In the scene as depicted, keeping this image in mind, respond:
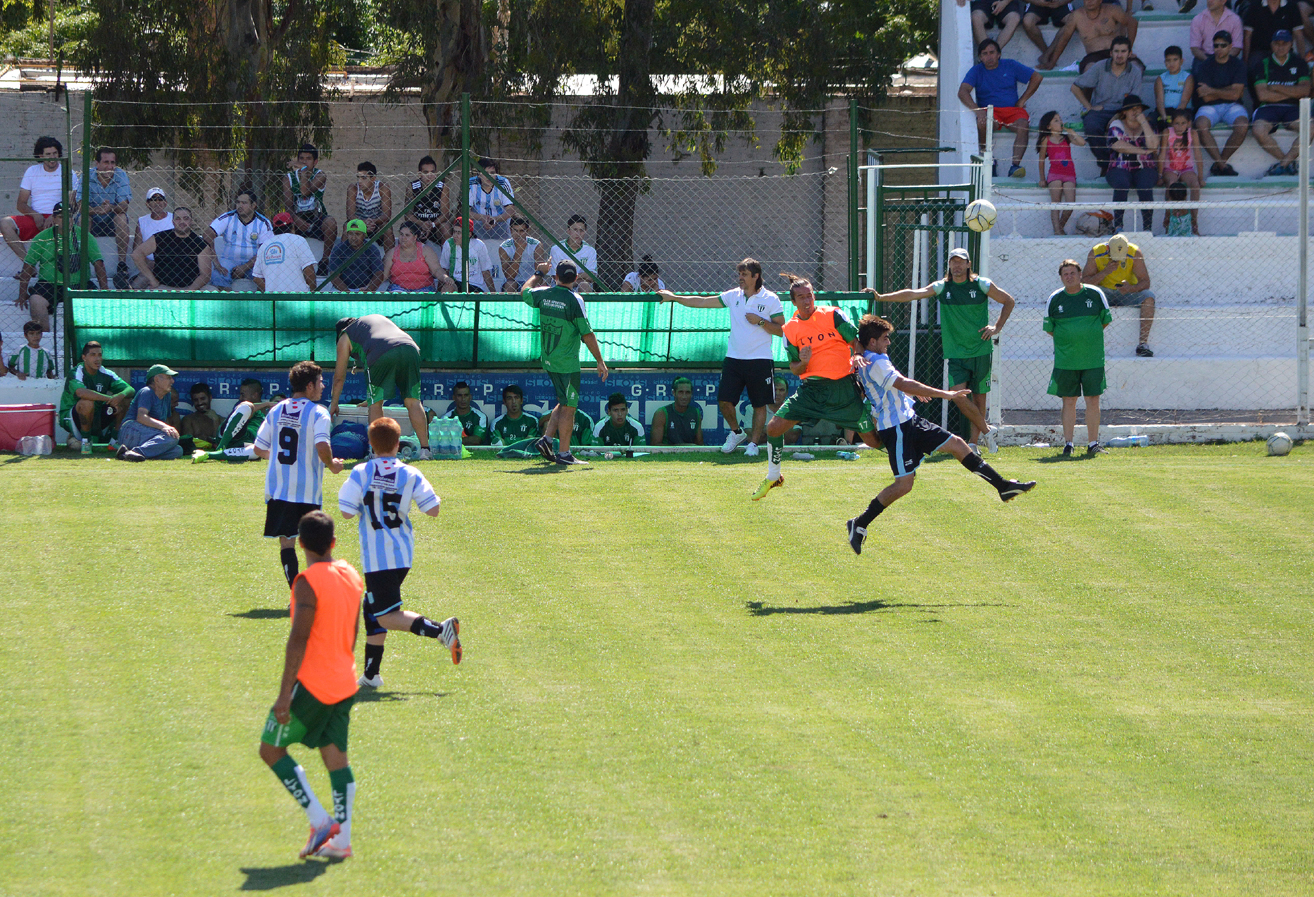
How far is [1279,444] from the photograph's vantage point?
51.1 ft

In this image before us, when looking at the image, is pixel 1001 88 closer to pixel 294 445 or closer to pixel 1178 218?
pixel 1178 218

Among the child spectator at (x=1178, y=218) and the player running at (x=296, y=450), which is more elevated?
the child spectator at (x=1178, y=218)

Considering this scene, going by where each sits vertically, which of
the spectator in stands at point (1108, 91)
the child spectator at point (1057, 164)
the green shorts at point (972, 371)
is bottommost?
the green shorts at point (972, 371)

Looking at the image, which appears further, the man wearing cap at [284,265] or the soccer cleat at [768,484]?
the man wearing cap at [284,265]

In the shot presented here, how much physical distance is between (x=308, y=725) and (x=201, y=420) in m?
10.6

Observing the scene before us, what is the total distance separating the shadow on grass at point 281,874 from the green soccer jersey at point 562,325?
905 centimetres

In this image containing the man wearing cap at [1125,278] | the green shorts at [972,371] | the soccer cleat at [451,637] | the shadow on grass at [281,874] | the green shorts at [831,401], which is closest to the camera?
the shadow on grass at [281,874]

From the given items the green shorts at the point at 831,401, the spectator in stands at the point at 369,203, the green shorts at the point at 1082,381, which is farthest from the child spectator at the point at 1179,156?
the spectator in stands at the point at 369,203

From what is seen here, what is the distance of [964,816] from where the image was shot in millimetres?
6805

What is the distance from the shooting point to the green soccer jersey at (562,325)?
581 inches

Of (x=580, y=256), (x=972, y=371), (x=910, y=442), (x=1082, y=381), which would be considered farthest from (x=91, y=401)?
(x=1082, y=381)

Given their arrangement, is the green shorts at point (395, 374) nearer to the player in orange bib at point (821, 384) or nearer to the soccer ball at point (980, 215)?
the player in orange bib at point (821, 384)

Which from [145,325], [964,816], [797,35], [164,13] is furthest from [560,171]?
[964,816]

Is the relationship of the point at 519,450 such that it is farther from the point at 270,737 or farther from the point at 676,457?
the point at 270,737
